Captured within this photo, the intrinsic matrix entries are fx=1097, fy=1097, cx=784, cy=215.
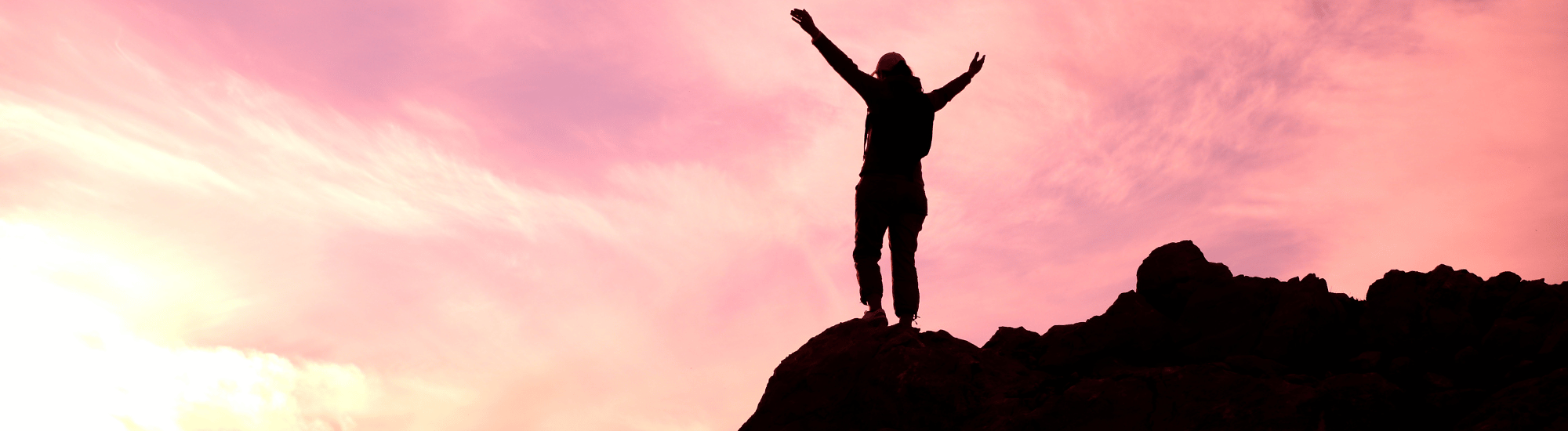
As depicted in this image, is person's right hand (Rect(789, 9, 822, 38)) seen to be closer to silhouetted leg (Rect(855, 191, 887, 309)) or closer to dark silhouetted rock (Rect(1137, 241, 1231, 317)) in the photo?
silhouetted leg (Rect(855, 191, 887, 309))

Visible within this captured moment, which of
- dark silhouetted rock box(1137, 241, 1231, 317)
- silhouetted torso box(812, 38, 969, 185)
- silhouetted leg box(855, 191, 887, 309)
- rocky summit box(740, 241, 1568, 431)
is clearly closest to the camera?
rocky summit box(740, 241, 1568, 431)

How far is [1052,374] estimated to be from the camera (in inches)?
414

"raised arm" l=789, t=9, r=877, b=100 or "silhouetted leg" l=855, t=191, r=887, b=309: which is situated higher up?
"raised arm" l=789, t=9, r=877, b=100

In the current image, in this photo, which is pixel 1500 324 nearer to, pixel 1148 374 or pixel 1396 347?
pixel 1396 347

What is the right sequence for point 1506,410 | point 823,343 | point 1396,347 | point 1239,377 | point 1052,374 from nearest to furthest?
point 1506,410, point 1239,377, point 1396,347, point 1052,374, point 823,343

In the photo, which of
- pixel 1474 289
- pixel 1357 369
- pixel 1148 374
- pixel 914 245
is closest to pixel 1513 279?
pixel 1474 289

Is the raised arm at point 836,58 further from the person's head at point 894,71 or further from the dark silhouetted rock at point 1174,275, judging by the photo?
the dark silhouetted rock at point 1174,275

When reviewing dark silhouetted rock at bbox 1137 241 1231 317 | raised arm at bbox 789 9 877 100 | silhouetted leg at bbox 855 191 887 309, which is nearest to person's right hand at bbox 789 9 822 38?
raised arm at bbox 789 9 877 100

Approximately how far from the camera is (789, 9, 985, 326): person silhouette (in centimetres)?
1188

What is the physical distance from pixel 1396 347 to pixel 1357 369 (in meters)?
0.66

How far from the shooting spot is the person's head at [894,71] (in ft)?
39.5

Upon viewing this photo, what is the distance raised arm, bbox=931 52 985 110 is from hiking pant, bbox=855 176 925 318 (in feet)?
3.57

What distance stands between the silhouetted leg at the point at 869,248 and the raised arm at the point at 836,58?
3.95ft

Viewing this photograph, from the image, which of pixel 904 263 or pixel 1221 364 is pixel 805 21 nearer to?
pixel 904 263
